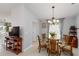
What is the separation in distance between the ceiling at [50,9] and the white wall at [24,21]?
10cm

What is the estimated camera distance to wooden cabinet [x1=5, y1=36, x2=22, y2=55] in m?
2.13

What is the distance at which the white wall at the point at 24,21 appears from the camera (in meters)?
2.10

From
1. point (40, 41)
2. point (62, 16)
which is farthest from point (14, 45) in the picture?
point (62, 16)

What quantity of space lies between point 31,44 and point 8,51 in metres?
0.41

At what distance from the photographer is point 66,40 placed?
6.98ft

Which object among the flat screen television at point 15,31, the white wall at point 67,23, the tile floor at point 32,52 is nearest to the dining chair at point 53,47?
the tile floor at point 32,52

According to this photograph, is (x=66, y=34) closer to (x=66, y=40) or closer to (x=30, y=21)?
(x=66, y=40)

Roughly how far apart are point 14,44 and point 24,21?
0.43 m

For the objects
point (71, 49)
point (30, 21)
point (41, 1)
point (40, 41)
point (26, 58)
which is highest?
point (41, 1)

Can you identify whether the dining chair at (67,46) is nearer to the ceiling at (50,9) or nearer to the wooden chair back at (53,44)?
the wooden chair back at (53,44)

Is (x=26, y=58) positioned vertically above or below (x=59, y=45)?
below

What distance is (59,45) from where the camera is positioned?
2186 millimetres

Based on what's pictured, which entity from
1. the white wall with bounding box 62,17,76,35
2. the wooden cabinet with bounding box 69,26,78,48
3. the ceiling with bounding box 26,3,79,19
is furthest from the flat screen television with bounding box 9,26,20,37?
the wooden cabinet with bounding box 69,26,78,48

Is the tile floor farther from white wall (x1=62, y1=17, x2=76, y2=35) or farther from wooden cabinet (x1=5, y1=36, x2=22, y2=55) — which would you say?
white wall (x1=62, y1=17, x2=76, y2=35)
